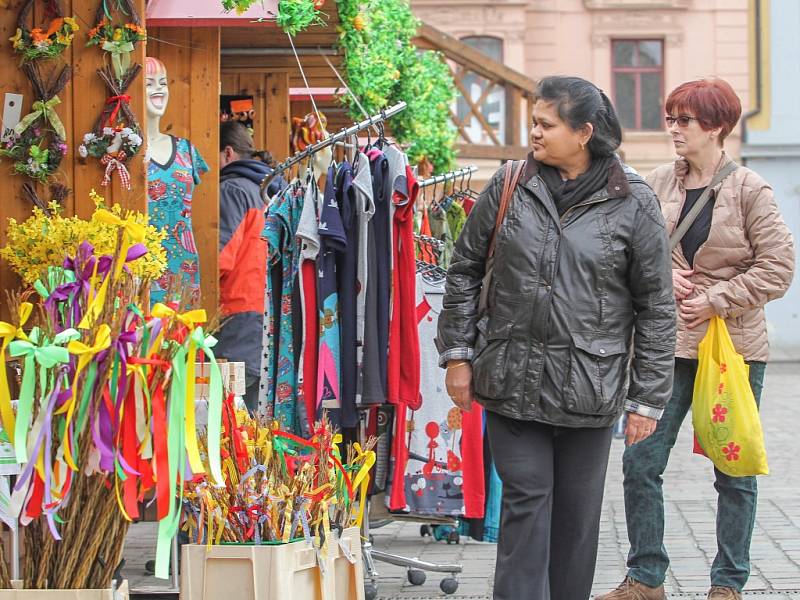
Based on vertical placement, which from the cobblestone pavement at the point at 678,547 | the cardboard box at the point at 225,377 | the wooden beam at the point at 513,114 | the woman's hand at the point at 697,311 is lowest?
the cobblestone pavement at the point at 678,547

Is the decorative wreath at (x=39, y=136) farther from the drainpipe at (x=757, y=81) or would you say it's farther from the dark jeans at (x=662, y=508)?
the drainpipe at (x=757, y=81)

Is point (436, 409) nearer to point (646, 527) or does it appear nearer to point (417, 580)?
point (417, 580)

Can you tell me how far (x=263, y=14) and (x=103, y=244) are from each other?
2177mm

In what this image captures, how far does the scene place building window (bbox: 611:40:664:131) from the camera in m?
30.5

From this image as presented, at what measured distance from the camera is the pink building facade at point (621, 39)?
29.9 metres

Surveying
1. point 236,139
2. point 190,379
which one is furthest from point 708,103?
point 236,139

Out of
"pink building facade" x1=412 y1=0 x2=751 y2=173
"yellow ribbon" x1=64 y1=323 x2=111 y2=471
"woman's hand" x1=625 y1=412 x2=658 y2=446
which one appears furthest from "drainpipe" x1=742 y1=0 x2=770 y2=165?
"yellow ribbon" x1=64 y1=323 x2=111 y2=471

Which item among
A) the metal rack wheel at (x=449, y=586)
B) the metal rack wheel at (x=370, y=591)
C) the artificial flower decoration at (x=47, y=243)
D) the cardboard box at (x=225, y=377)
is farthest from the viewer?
the metal rack wheel at (x=449, y=586)

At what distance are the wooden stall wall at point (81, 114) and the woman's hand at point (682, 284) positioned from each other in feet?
6.84

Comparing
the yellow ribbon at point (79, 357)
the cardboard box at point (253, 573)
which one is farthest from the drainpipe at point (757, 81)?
the yellow ribbon at point (79, 357)

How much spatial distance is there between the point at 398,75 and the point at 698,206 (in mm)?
4810

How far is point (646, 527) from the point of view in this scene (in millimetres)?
5449

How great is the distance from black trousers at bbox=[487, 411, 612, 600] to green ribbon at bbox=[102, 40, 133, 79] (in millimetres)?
2194

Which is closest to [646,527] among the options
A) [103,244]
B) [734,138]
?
[103,244]
